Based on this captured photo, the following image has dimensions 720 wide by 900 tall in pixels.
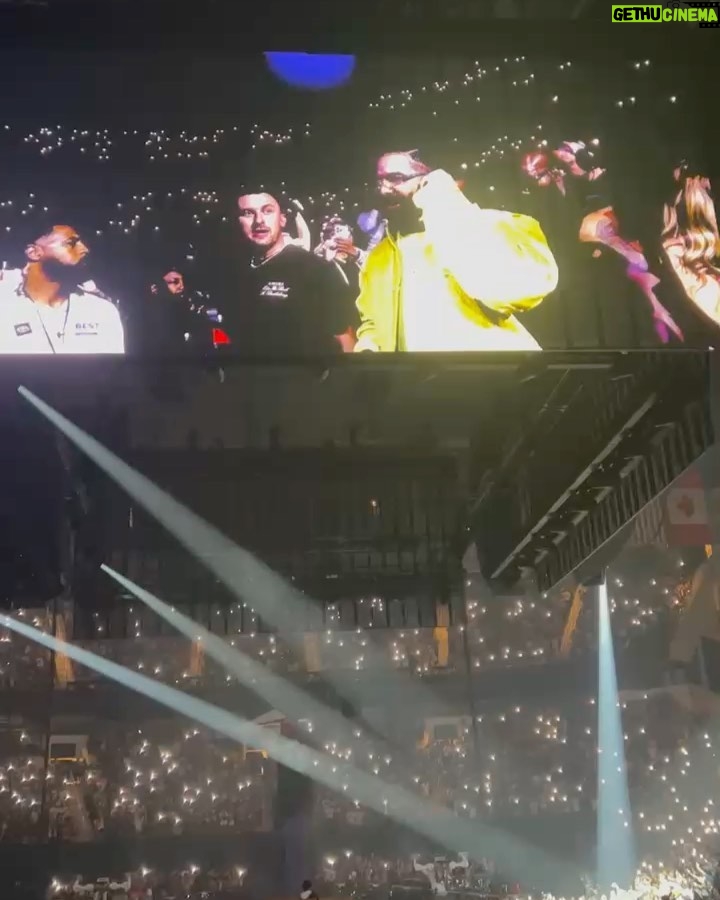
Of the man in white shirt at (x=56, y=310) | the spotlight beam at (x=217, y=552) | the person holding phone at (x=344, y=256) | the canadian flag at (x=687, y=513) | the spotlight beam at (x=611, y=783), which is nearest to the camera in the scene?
the man in white shirt at (x=56, y=310)

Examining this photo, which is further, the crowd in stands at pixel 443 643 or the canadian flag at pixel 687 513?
the crowd in stands at pixel 443 643

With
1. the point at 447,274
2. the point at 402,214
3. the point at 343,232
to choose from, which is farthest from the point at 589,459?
the point at 343,232

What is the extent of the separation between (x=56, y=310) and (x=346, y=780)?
7740 millimetres

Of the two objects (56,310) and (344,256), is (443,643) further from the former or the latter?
(56,310)

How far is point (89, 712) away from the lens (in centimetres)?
902

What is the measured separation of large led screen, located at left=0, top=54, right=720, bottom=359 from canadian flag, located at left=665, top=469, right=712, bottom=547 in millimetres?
3354

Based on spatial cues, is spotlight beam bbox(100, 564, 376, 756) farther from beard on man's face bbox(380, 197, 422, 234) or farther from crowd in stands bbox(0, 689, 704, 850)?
beard on man's face bbox(380, 197, 422, 234)

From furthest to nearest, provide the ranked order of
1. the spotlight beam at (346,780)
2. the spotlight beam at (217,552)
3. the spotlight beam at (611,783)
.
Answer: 1. the spotlight beam at (611,783)
2. the spotlight beam at (346,780)
3. the spotlight beam at (217,552)

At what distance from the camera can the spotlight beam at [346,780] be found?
29.9 ft

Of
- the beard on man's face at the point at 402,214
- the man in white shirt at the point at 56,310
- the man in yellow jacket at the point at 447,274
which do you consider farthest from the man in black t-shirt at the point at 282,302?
the man in white shirt at the point at 56,310

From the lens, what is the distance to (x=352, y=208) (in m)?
3.33

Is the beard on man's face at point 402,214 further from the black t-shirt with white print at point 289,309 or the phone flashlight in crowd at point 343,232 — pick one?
the black t-shirt with white print at point 289,309

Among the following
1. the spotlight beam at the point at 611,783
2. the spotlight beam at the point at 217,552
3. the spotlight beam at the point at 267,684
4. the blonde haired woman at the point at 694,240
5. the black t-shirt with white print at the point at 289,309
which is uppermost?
the blonde haired woman at the point at 694,240

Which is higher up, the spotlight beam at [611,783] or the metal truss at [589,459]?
the metal truss at [589,459]
